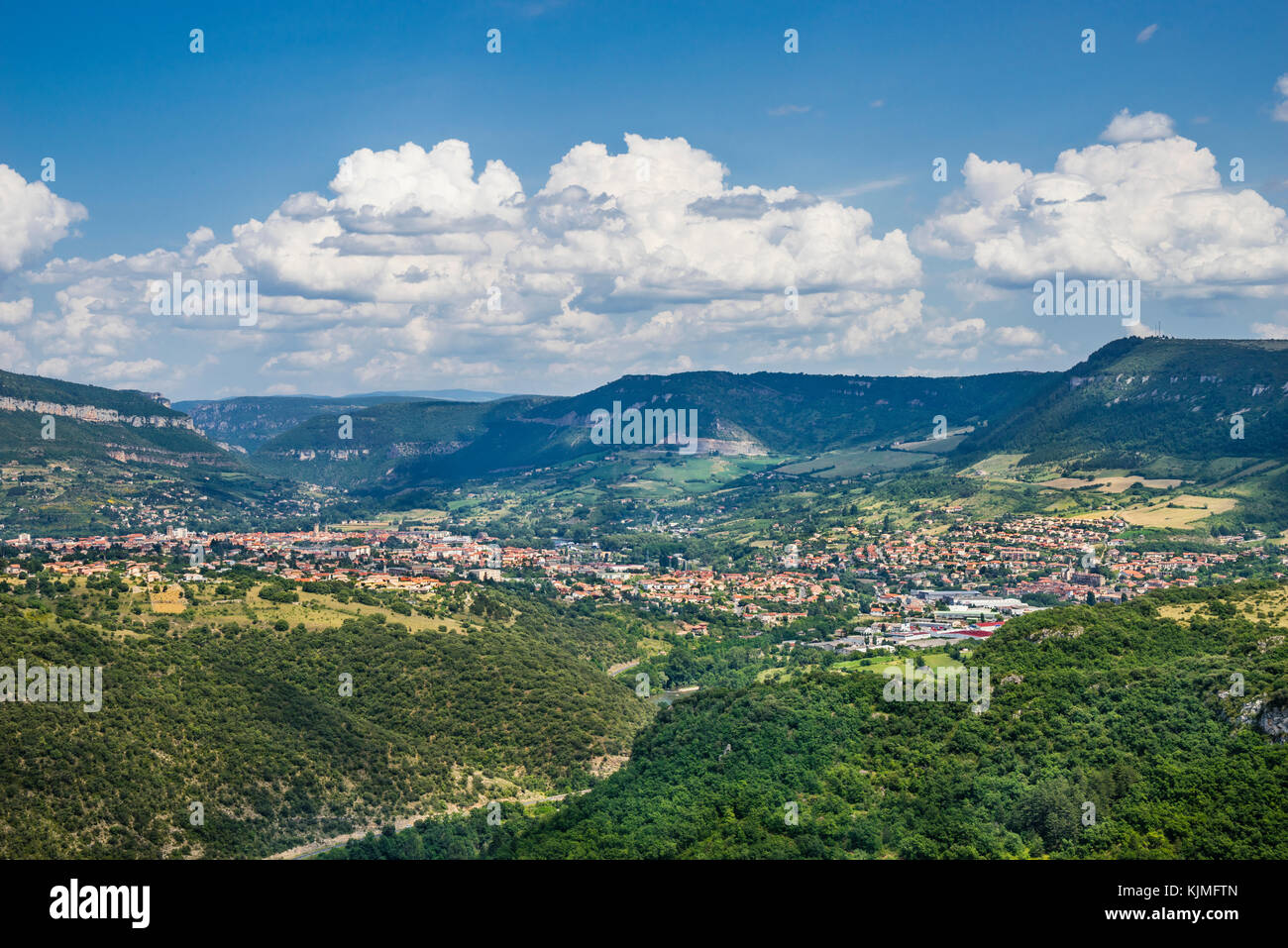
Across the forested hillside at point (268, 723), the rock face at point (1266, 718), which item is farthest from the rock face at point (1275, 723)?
the forested hillside at point (268, 723)

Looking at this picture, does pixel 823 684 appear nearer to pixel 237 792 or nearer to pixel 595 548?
pixel 237 792

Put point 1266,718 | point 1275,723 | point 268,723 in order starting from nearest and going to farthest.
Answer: point 1275,723 → point 1266,718 → point 268,723

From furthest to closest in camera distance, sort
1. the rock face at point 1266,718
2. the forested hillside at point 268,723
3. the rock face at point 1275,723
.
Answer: the forested hillside at point 268,723, the rock face at point 1266,718, the rock face at point 1275,723

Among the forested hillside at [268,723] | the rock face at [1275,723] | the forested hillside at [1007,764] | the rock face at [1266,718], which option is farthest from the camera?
the forested hillside at [268,723]

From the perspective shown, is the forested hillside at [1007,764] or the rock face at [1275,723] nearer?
the forested hillside at [1007,764]

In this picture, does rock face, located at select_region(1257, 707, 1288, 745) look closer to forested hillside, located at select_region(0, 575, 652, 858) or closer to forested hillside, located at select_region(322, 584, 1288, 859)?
forested hillside, located at select_region(322, 584, 1288, 859)

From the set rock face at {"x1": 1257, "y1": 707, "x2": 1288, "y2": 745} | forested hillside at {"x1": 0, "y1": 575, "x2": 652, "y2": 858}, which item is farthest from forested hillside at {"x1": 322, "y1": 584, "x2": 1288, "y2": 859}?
forested hillside at {"x1": 0, "y1": 575, "x2": 652, "y2": 858}

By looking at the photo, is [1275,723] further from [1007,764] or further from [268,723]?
[268,723]

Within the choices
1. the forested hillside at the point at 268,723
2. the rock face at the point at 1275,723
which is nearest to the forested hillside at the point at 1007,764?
the rock face at the point at 1275,723

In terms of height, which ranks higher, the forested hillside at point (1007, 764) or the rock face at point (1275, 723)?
the rock face at point (1275, 723)

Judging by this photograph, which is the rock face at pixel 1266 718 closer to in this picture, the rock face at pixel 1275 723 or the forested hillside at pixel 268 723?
the rock face at pixel 1275 723

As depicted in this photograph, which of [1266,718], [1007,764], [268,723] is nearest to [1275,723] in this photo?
[1266,718]
